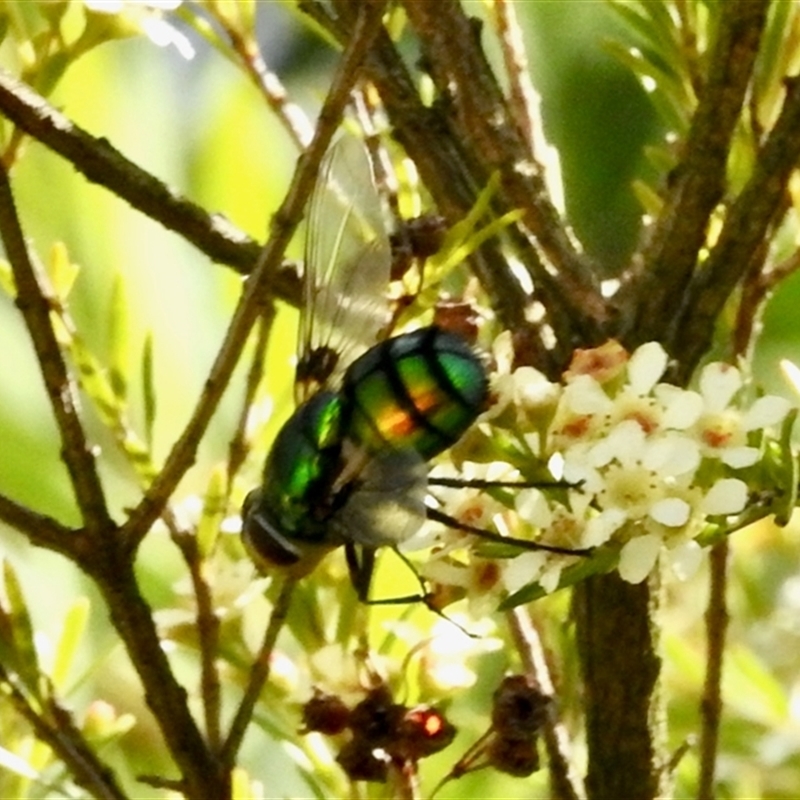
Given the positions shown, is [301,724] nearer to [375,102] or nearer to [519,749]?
[519,749]

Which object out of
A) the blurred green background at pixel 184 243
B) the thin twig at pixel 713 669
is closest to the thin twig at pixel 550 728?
the thin twig at pixel 713 669

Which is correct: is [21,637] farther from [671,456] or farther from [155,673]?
[671,456]

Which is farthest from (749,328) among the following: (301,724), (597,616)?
(301,724)

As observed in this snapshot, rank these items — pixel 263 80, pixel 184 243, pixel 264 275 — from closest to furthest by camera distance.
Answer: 1. pixel 264 275
2. pixel 263 80
3. pixel 184 243

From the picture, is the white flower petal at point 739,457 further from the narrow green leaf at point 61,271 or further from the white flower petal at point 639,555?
the narrow green leaf at point 61,271

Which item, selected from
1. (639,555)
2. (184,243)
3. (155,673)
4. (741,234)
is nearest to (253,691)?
(155,673)

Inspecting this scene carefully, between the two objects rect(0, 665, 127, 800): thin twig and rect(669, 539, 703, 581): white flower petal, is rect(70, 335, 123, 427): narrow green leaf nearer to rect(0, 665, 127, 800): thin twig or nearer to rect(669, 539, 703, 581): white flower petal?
rect(0, 665, 127, 800): thin twig
